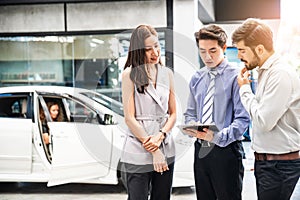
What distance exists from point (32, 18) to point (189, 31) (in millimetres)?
2264

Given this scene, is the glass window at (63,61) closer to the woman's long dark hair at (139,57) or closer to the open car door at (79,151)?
the open car door at (79,151)

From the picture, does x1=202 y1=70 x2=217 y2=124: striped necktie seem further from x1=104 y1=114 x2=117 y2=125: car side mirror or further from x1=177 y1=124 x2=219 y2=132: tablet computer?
x1=104 y1=114 x2=117 y2=125: car side mirror

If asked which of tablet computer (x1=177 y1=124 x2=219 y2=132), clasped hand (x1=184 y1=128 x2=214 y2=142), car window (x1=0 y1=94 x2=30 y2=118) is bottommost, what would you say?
car window (x1=0 y1=94 x2=30 y2=118)

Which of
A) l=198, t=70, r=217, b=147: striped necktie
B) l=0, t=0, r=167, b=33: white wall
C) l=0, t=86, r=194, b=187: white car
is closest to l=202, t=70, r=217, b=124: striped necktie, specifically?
l=198, t=70, r=217, b=147: striped necktie

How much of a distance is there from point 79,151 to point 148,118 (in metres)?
2.33

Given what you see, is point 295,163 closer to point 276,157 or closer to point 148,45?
point 276,157

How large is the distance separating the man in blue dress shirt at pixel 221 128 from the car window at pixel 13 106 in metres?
2.99

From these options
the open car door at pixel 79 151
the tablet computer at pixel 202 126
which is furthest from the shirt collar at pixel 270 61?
the open car door at pixel 79 151

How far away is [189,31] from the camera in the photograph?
5.43 metres

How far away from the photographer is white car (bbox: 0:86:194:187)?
4.35 m

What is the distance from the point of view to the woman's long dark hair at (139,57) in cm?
215

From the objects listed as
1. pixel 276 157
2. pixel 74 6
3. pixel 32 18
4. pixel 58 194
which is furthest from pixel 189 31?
pixel 276 157

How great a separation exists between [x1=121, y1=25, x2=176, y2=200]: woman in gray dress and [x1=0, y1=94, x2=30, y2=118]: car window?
282 cm

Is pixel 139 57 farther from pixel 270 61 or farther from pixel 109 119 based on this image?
pixel 109 119
